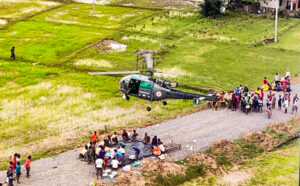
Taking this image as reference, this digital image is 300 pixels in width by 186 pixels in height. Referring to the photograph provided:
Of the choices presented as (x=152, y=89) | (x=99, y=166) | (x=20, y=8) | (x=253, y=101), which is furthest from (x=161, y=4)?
(x=99, y=166)

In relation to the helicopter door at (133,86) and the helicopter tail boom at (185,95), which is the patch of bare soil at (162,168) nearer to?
the helicopter tail boom at (185,95)

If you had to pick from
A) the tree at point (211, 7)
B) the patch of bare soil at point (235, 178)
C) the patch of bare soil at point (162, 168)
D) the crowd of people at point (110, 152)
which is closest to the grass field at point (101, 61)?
the tree at point (211, 7)

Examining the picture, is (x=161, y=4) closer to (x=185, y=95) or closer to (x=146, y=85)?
(x=146, y=85)

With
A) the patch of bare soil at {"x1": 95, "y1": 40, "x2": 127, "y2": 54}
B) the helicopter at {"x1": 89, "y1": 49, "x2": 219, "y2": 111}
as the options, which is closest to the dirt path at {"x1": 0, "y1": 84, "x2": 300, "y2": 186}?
the helicopter at {"x1": 89, "y1": 49, "x2": 219, "y2": 111}

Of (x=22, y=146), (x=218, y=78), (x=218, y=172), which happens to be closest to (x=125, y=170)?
(x=218, y=172)

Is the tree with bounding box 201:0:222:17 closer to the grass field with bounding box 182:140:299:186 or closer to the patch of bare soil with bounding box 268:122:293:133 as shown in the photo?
the patch of bare soil with bounding box 268:122:293:133

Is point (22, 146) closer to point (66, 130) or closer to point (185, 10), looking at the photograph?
point (66, 130)

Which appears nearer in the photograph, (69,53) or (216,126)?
(216,126)
